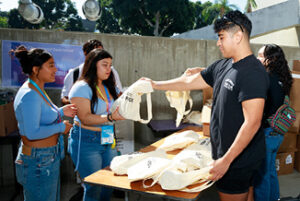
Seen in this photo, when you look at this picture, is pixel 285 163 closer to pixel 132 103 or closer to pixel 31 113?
pixel 132 103

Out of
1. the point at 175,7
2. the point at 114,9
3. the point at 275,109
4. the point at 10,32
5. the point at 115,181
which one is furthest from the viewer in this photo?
the point at 114,9

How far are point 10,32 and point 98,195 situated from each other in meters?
2.88

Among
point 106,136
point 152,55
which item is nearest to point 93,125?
point 106,136

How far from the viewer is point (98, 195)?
2.22m

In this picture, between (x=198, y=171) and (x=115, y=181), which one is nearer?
(x=198, y=171)

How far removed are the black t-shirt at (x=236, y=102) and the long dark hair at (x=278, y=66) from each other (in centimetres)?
128

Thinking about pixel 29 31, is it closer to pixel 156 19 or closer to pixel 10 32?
pixel 10 32

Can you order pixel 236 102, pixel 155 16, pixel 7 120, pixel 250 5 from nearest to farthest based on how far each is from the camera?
pixel 236 102
pixel 7 120
pixel 250 5
pixel 155 16

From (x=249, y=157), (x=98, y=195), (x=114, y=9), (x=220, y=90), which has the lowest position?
(x=98, y=195)

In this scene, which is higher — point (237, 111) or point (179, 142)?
point (237, 111)

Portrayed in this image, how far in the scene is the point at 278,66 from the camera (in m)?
2.67

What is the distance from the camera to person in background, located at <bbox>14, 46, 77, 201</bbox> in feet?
6.10

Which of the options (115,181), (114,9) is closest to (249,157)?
(115,181)

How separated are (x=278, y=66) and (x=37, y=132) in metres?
2.48
